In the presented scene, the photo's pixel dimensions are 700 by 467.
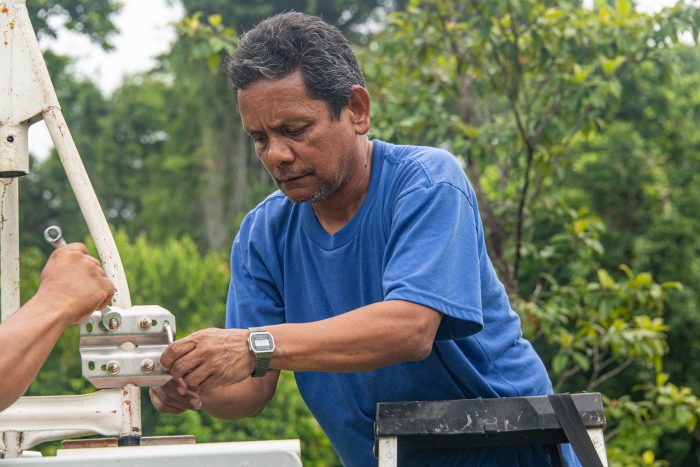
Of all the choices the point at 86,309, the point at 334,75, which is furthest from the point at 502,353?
the point at 86,309

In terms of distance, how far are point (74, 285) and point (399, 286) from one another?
2.21ft

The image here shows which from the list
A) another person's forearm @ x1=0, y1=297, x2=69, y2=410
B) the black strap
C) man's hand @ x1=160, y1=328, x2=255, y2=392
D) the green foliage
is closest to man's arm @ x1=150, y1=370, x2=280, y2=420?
man's hand @ x1=160, y1=328, x2=255, y2=392

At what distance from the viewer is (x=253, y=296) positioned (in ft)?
8.82

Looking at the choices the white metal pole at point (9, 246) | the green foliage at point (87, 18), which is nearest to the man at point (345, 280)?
the white metal pole at point (9, 246)

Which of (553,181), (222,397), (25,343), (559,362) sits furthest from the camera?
(553,181)

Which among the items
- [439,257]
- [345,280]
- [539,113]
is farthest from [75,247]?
[539,113]

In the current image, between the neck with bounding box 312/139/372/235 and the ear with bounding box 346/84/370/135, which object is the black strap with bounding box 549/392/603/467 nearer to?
the neck with bounding box 312/139/372/235

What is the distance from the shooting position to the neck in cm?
252

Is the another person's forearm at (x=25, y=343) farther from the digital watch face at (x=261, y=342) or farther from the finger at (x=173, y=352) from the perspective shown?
the digital watch face at (x=261, y=342)

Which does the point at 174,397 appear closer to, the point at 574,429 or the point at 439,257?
the point at 439,257

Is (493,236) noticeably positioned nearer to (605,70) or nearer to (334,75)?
(605,70)

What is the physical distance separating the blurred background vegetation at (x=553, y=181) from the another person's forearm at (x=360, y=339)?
125cm

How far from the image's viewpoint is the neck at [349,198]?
8.27 ft

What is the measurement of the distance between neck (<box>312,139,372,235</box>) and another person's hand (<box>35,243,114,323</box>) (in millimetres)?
620
